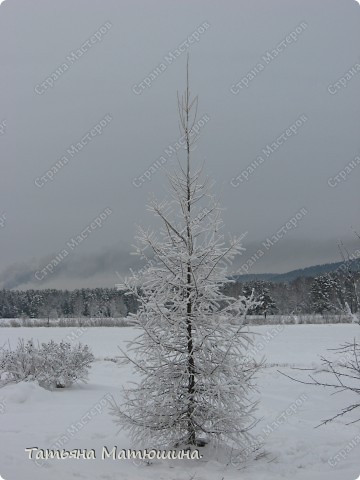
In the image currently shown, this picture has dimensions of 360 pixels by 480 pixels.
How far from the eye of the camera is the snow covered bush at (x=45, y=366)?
41.5ft

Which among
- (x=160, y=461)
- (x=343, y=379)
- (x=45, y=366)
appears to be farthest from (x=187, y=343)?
(x=343, y=379)

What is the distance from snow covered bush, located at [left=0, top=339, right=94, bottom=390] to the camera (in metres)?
12.7

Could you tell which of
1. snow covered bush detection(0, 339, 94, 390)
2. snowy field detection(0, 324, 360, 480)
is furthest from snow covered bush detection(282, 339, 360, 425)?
snow covered bush detection(0, 339, 94, 390)

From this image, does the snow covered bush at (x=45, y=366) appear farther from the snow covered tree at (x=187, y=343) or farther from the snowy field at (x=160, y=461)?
the snow covered tree at (x=187, y=343)

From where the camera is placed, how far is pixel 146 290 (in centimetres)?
686

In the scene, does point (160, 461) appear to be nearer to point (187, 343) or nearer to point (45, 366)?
point (187, 343)

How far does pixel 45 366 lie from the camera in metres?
12.8

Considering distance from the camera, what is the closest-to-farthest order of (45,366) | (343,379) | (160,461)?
(160,461)
(45,366)
(343,379)

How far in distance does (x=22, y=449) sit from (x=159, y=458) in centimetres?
199

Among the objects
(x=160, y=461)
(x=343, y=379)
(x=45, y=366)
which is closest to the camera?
(x=160, y=461)

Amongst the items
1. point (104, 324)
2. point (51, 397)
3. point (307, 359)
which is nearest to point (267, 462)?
point (51, 397)

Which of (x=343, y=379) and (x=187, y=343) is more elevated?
(x=187, y=343)

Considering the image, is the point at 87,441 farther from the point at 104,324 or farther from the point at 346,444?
the point at 104,324

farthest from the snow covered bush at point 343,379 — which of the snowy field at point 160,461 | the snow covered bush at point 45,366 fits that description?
the snow covered bush at point 45,366
